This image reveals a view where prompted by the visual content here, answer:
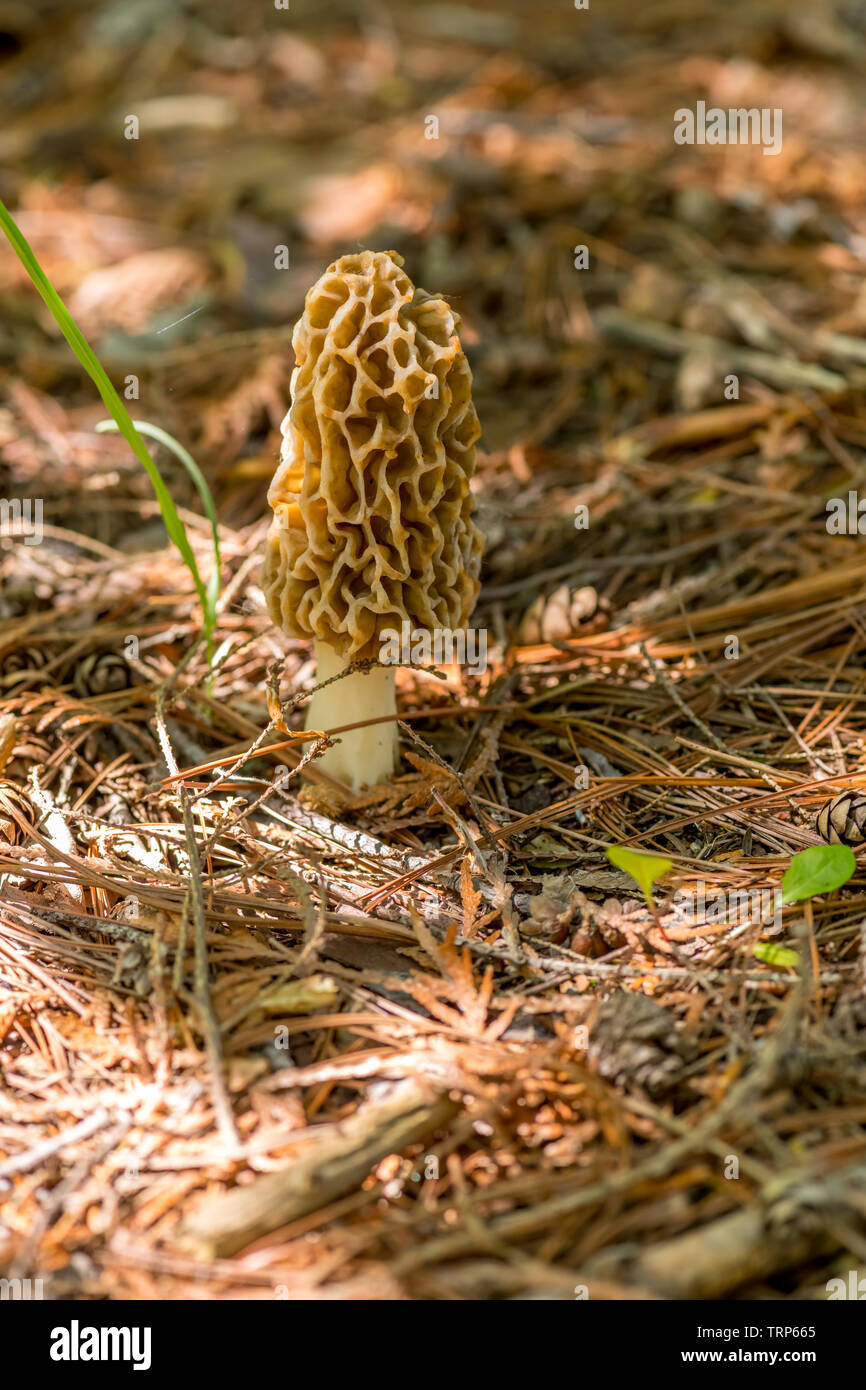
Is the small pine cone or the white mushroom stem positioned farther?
the white mushroom stem

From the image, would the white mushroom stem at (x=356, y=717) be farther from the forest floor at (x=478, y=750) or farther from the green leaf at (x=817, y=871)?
the green leaf at (x=817, y=871)

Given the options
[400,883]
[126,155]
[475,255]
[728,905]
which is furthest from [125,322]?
[728,905]

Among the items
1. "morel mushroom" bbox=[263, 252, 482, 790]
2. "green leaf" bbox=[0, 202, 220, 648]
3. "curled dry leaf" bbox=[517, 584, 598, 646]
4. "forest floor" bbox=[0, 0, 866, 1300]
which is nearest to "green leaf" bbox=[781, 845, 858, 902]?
"forest floor" bbox=[0, 0, 866, 1300]

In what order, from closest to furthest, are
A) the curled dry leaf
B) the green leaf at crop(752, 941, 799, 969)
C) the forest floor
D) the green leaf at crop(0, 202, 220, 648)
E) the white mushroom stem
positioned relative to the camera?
the forest floor, the green leaf at crop(752, 941, 799, 969), the green leaf at crop(0, 202, 220, 648), the white mushroom stem, the curled dry leaf

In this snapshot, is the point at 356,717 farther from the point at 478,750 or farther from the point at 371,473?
the point at 371,473

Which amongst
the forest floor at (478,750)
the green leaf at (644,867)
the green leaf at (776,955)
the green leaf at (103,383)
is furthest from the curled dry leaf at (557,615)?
the green leaf at (776,955)

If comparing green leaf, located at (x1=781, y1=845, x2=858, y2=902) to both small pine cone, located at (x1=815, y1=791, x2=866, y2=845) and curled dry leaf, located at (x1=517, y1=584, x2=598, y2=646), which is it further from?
curled dry leaf, located at (x1=517, y1=584, x2=598, y2=646)
